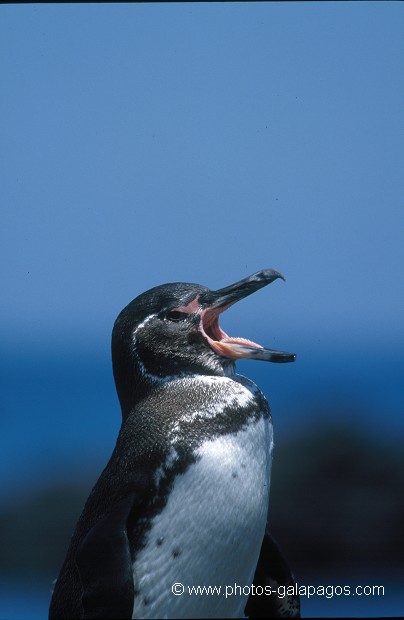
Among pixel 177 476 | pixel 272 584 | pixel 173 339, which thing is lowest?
pixel 272 584

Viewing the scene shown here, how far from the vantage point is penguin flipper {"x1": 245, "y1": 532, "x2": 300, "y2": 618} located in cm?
268

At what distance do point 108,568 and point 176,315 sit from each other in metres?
0.72

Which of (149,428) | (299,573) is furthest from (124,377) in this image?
(299,573)

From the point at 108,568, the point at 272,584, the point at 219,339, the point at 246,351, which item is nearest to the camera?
the point at 108,568

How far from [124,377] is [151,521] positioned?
0.45 metres

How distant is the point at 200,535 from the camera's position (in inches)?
89.1

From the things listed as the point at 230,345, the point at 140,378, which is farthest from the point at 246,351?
the point at 140,378

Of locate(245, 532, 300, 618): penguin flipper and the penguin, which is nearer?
the penguin

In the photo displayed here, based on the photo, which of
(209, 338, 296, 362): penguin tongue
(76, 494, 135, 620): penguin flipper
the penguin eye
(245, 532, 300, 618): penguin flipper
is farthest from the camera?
(245, 532, 300, 618): penguin flipper

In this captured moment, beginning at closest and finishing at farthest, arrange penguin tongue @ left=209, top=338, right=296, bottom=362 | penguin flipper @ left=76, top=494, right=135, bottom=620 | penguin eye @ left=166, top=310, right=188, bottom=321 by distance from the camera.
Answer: penguin flipper @ left=76, top=494, right=135, bottom=620 → penguin tongue @ left=209, top=338, right=296, bottom=362 → penguin eye @ left=166, top=310, right=188, bottom=321

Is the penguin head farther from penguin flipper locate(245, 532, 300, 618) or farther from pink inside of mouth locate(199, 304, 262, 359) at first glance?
penguin flipper locate(245, 532, 300, 618)

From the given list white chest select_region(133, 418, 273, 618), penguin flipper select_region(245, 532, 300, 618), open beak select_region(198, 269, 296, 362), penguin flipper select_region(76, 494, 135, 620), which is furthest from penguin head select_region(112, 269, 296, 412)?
penguin flipper select_region(245, 532, 300, 618)

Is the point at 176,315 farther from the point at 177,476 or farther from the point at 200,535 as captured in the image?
the point at 200,535

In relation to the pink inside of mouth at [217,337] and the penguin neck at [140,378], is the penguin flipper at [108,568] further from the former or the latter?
the pink inside of mouth at [217,337]
